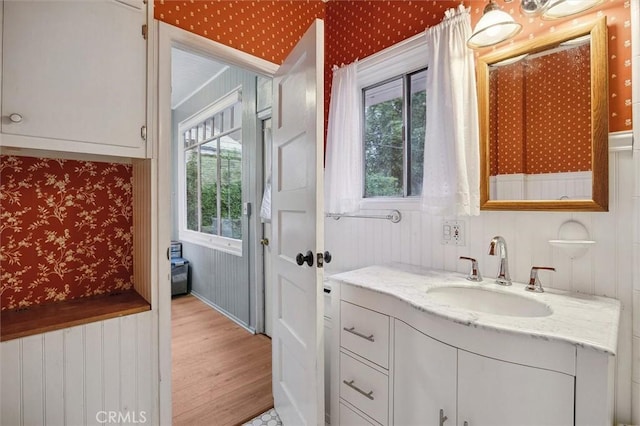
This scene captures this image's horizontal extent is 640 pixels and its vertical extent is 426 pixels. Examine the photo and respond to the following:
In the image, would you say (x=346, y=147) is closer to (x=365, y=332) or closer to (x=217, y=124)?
(x=365, y=332)

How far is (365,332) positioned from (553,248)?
0.89m

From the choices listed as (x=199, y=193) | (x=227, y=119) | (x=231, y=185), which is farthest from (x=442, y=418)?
(x=199, y=193)

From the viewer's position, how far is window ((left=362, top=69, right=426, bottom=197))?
1832mm

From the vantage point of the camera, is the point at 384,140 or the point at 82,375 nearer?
the point at 82,375

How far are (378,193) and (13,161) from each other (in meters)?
1.88

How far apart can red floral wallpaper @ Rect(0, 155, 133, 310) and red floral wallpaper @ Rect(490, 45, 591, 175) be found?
6.28 feet

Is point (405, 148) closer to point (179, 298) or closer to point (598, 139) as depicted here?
point (598, 139)

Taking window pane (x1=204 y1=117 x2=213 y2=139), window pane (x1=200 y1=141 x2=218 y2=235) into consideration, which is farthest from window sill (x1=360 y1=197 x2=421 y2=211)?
window pane (x1=204 y1=117 x2=213 y2=139)

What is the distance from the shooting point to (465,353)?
0.93 metres

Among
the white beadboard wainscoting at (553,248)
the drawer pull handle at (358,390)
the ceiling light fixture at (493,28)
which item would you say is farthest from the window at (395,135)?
the drawer pull handle at (358,390)

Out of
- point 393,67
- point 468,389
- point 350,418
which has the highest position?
point 393,67

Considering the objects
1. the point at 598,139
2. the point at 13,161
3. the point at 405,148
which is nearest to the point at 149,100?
the point at 13,161

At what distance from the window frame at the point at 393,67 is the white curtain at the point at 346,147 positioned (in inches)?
2.7

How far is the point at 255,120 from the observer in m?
2.79
